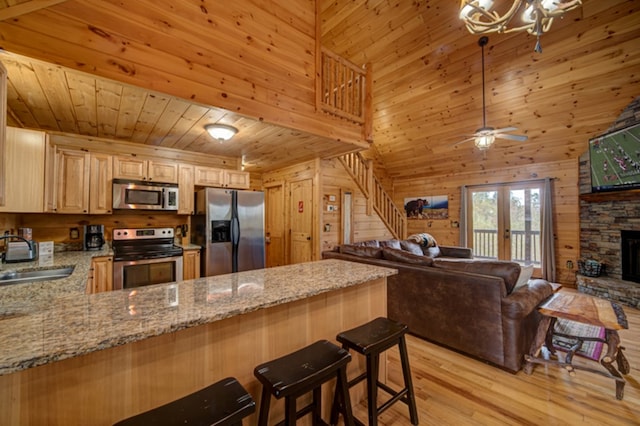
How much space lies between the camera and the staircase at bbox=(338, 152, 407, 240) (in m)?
5.49

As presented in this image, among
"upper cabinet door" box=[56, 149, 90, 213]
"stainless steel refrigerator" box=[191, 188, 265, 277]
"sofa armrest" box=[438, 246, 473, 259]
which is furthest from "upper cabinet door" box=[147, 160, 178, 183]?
"sofa armrest" box=[438, 246, 473, 259]

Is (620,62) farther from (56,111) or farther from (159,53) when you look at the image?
(56,111)

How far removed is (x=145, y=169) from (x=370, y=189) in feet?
13.2

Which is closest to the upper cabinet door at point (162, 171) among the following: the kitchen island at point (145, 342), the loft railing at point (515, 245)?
the kitchen island at point (145, 342)

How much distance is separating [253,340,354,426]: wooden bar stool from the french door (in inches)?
242

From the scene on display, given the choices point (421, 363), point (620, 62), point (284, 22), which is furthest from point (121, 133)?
point (620, 62)

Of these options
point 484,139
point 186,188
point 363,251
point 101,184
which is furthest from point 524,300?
point 101,184

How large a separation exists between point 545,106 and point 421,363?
4879 mm

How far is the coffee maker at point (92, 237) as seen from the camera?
3.36 m

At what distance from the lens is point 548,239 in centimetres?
537

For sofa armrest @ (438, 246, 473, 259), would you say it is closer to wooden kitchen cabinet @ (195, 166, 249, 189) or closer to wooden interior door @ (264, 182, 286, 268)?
wooden interior door @ (264, 182, 286, 268)

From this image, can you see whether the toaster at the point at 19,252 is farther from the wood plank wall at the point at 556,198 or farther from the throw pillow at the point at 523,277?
the wood plank wall at the point at 556,198

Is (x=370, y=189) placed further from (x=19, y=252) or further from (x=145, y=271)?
(x=19, y=252)

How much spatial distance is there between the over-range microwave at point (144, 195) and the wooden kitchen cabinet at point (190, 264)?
72 cm
